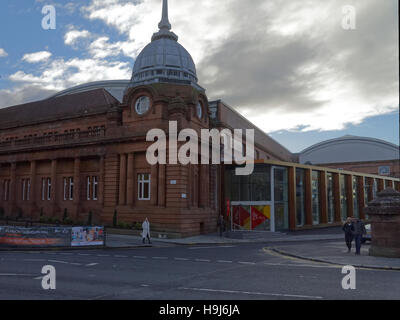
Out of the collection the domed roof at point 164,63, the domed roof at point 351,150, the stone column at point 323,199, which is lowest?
the stone column at point 323,199

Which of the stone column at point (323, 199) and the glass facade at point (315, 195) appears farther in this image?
the stone column at point (323, 199)

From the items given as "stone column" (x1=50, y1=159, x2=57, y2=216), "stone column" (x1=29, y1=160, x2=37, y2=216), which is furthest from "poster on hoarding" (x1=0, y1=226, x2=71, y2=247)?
"stone column" (x1=29, y1=160, x2=37, y2=216)

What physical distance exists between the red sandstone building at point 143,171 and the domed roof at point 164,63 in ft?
0.34

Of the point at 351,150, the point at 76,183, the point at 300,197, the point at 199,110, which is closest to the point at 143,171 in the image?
the point at 76,183

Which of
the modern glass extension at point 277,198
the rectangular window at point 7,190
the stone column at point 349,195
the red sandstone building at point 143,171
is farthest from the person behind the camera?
the stone column at point 349,195

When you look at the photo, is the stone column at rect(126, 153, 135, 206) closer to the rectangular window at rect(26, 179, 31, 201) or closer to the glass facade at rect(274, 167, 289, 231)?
the rectangular window at rect(26, 179, 31, 201)

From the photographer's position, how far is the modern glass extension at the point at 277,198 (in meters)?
36.2

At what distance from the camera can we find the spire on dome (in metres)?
39.9

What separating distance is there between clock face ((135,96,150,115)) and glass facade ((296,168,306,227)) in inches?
770

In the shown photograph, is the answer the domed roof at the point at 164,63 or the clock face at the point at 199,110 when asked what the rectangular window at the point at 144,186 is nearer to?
the clock face at the point at 199,110

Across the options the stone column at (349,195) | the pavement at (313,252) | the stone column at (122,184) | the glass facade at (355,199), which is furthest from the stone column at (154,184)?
the glass facade at (355,199)

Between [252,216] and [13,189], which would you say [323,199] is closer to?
[252,216]

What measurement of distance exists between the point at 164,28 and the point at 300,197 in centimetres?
2478
